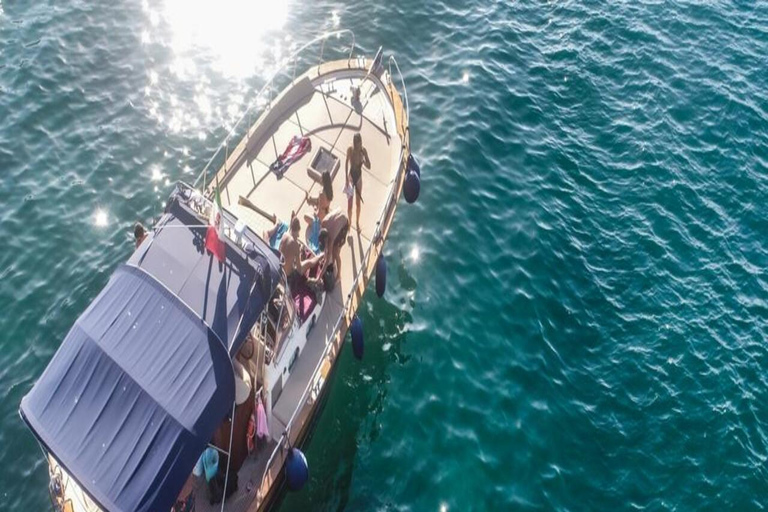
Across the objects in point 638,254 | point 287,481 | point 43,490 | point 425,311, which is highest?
point 638,254

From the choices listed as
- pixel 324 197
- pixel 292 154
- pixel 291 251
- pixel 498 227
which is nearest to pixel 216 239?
pixel 291 251

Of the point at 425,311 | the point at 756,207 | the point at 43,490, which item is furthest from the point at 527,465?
the point at 756,207

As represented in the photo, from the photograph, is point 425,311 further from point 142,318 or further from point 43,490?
point 43,490

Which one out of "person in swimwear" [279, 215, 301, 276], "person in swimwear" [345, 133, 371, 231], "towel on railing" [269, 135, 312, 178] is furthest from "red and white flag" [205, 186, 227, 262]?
"person in swimwear" [345, 133, 371, 231]

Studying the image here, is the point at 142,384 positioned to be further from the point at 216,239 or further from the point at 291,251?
the point at 291,251

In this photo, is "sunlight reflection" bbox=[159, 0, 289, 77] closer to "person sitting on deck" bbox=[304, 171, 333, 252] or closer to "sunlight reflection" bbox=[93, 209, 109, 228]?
"sunlight reflection" bbox=[93, 209, 109, 228]
